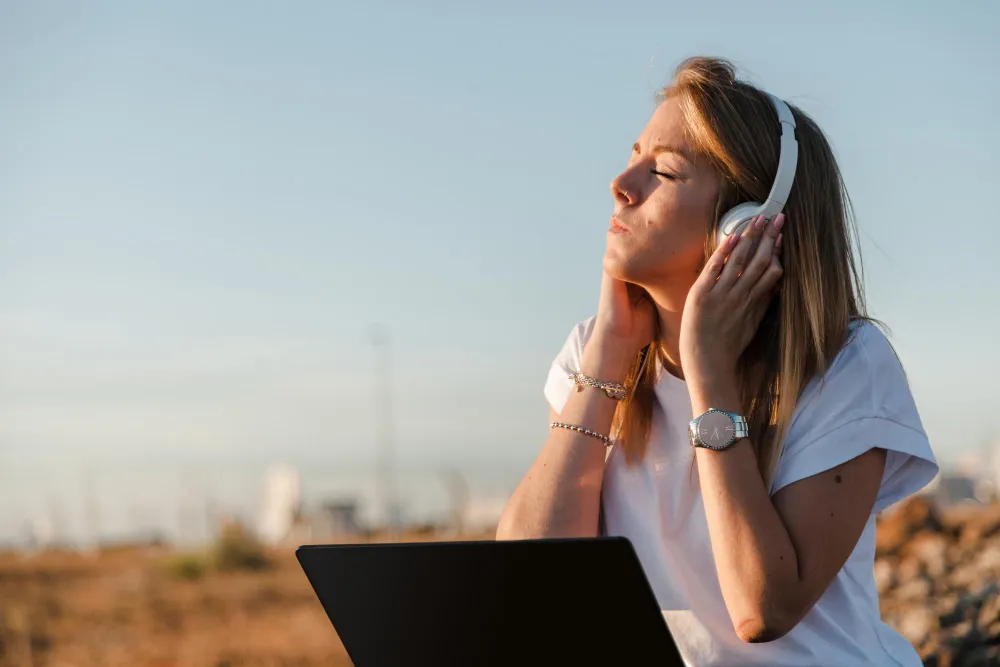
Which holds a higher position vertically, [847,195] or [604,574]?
[847,195]

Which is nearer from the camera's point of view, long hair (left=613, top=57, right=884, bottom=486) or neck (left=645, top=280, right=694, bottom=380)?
long hair (left=613, top=57, right=884, bottom=486)

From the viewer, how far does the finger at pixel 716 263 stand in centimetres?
241

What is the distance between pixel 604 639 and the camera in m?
1.58

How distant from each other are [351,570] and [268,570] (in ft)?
84.8

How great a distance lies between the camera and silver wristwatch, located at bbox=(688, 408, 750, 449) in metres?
2.23

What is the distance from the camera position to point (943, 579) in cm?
614

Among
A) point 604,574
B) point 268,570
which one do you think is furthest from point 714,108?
point 268,570

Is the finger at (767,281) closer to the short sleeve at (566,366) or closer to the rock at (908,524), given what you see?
the short sleeve at (566,366)

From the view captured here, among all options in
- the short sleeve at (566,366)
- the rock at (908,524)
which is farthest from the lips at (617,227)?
the rock at (908,524)

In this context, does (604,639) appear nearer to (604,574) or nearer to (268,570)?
(604,574)

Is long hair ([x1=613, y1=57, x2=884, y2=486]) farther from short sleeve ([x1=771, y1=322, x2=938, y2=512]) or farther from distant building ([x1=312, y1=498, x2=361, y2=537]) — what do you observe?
distant building ([x1=312, y1=498, x2=361, y2=537])

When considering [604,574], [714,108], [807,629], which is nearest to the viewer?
[604,574]

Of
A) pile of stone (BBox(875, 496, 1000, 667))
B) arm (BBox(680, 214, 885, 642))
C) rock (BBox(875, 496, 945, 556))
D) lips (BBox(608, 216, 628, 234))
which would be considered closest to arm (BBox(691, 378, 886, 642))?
arm (BBox(680, 214, 885, 642))

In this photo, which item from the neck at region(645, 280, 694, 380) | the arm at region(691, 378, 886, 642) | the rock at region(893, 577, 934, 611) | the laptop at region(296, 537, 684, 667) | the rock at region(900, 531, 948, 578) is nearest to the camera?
the laptop at region(296, 537, 684, 667)
